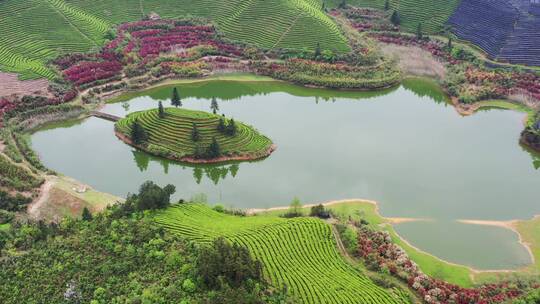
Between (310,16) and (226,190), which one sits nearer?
(226,190)

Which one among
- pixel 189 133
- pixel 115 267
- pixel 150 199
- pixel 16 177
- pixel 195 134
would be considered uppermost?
pixel 195 134

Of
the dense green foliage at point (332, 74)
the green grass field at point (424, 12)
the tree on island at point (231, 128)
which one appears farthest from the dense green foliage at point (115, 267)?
the green grass field at point (424, 12)

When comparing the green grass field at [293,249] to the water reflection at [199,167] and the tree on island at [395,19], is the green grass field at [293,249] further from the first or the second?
the tree on island at [395,19]

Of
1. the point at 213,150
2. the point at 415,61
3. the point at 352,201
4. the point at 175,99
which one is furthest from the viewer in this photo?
the point at 415,61

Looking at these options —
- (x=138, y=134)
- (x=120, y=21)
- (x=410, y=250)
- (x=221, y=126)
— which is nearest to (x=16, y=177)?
(x=138, y=134)

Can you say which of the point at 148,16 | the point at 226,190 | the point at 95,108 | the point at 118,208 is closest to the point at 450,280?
the point at 226,190

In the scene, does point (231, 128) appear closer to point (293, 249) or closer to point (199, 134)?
point (199, 134)

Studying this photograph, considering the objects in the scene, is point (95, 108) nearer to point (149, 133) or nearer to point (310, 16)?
point (149, 133)
